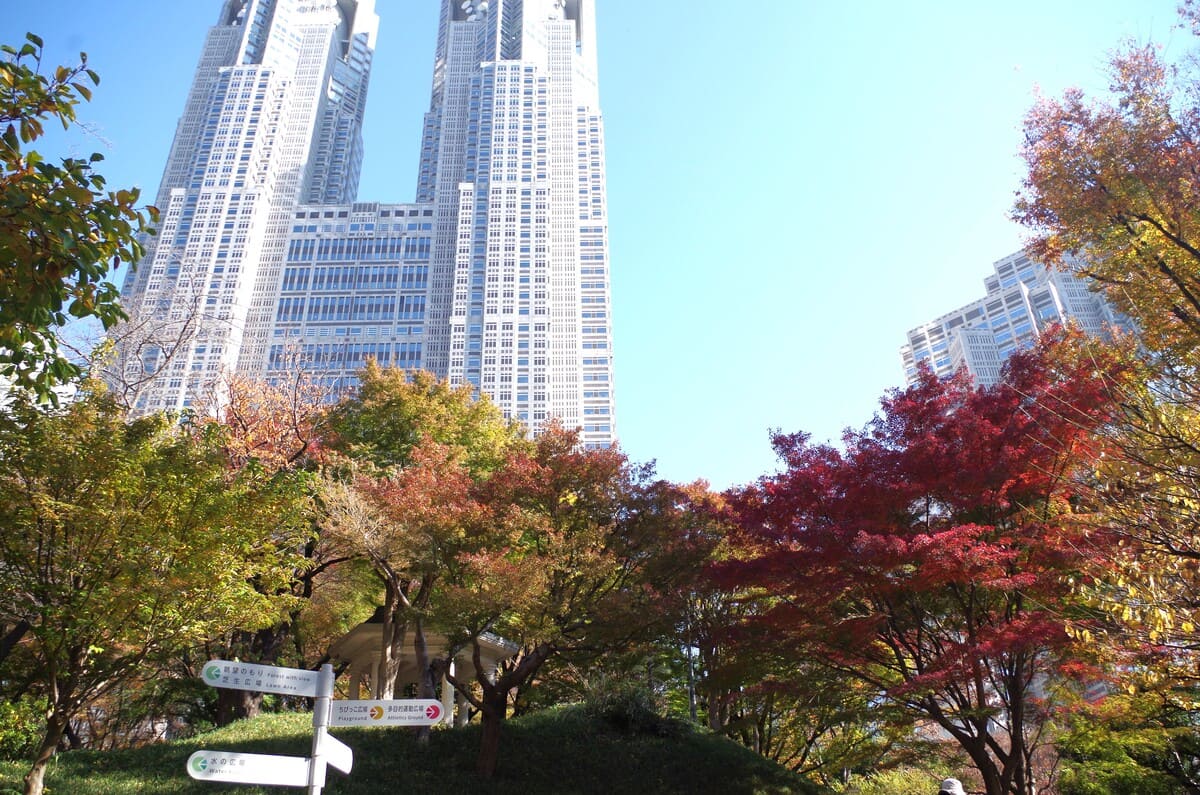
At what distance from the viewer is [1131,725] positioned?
10.5m

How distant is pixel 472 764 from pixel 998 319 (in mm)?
→ 113785

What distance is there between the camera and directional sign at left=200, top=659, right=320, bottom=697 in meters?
4.56

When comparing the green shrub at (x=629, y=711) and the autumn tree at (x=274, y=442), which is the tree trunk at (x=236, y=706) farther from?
the green shrub at (x=629, y=711)

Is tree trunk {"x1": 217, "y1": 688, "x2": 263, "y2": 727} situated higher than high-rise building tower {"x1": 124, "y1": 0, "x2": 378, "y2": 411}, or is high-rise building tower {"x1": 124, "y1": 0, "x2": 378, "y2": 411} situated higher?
high-rise building tower {"x1": 124, "y1": 0, "x2": 378, "y2": 411}

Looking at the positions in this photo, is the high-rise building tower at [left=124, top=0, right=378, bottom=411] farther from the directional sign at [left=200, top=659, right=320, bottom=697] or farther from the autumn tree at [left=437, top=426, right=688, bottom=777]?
the directional sign at [left=200, top=659, right=320, bottom=697]

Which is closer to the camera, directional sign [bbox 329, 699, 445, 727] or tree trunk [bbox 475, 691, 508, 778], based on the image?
directional sign [bbox 329, 699, 445, 727]

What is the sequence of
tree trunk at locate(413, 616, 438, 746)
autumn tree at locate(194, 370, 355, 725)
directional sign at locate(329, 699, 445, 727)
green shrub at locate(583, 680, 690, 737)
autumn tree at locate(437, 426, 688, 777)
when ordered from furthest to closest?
1. green shrub at locate(583, 680, 690, 737)
2. autumn tree at locate(194, 370, 355, 725)
3. tree trunk at locate(413, 616, 438, 746)
4. autumn tree at locate(437, 426, 688, 777)
5. directional sign at locate(329, 699, 445, 727)

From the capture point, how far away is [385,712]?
17.0 feet

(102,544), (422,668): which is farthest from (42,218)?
(422,668)

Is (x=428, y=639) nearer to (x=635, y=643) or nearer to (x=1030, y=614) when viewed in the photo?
(x=635, y=643)

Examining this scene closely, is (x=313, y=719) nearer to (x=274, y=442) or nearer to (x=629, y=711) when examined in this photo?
(x=274, y=442)

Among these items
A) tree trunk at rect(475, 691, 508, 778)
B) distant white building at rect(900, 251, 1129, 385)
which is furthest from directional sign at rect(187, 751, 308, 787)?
distant white building at rect(900, 251, 1129, 385)

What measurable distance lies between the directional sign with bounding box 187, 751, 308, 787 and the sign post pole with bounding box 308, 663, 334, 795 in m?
0.08

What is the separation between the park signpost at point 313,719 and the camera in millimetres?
4438
